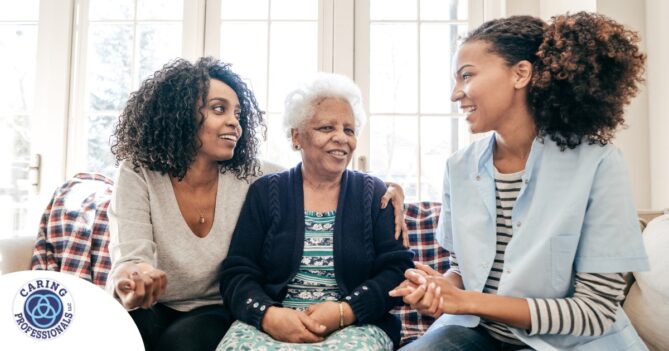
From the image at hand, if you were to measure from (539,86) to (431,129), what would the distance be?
1528mm

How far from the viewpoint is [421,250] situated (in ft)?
5.90

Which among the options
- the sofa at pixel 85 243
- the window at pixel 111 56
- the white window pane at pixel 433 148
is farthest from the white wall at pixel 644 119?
the window at pixel 111 56

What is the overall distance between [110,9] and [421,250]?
2.32m

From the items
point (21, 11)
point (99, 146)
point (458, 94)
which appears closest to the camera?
point (458, 94)

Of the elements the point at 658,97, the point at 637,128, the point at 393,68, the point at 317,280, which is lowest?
the point at 317,280

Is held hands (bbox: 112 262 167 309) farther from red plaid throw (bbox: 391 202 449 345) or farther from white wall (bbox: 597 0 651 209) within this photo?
white wall (bbox: 597 0 651 209)

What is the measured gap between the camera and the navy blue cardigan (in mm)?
1360

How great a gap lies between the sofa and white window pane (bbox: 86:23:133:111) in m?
1.05

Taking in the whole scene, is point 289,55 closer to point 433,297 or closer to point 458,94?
point 458,94

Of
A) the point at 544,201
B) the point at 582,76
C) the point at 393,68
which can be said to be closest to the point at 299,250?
the point at 544,201

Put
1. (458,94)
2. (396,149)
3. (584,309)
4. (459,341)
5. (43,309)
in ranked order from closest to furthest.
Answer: (43,309) → (584,309) → (459,341) → (458,94) → (396,149)

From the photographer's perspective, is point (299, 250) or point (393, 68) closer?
point (299, 250)

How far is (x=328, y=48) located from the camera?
8.70 ft

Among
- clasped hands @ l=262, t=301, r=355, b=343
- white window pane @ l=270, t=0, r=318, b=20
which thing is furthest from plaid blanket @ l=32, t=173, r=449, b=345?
white window pane @ l=270, t=0, r=318, b=20
